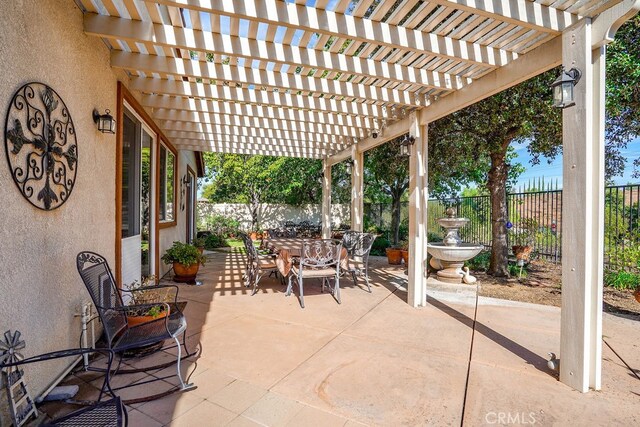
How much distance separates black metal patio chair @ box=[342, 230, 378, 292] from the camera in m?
5.32

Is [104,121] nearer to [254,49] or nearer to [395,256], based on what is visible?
[254,49]

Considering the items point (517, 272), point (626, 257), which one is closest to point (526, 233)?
point (517, 272)

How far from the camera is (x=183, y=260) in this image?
18.3 feet

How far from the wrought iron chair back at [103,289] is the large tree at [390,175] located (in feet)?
17.5

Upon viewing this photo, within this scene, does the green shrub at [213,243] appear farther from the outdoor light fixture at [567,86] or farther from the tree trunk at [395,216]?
the outdoor light fixture at [567,86]

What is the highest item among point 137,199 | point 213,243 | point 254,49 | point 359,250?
point 254,49

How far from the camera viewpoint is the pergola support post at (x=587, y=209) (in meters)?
2.36

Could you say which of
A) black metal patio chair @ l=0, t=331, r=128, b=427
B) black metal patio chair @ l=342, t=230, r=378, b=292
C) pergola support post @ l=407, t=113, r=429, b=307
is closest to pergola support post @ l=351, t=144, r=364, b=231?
black metal patio chair @ l=342, t=230, r=378, b=292

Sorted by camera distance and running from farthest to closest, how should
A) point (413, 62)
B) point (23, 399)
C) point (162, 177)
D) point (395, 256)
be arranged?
point (395, 256), point (162, 177), point (413, 62), point (23, 399)

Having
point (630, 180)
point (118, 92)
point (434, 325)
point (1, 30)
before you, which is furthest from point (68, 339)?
point (630, 180)

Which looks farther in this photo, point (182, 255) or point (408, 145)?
point (182, 255)

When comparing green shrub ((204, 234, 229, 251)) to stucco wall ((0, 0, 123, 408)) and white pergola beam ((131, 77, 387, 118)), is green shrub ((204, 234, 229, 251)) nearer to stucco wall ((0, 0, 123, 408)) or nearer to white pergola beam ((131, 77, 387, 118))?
white pergola beam ((131, 77, 387, 118))

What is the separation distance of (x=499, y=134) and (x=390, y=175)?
306 cm

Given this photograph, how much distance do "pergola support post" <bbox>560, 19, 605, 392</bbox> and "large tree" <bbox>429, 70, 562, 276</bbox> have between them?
101 inches
